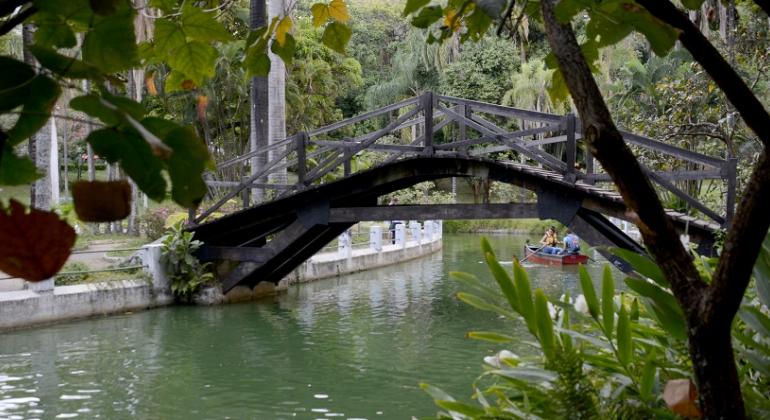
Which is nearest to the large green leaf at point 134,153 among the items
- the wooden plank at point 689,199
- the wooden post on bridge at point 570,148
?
the wooden plank at point 689,199

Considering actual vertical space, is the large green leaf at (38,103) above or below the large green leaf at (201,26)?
below

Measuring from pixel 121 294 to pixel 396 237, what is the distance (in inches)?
421

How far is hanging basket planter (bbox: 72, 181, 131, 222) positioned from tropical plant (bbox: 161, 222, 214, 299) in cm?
1291

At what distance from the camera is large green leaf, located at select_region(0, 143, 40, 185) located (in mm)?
652

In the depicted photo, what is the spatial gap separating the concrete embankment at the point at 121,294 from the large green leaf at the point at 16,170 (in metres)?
9.35

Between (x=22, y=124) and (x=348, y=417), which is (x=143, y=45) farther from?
(x=348, y=417)

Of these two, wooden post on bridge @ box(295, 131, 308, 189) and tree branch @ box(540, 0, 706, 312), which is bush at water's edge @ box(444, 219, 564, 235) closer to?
wooden post on bridge @ box(295, 131, 308, 189)

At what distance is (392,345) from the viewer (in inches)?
400

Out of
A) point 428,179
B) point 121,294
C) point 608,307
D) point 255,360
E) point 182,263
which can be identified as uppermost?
point 428,179

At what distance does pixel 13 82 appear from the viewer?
2.07 ft

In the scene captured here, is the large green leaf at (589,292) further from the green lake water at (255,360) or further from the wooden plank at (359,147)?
the wooden plank at (359,147)

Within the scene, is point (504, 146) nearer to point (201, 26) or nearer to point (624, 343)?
point (624, 343)

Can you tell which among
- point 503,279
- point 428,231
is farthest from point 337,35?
point 428,231

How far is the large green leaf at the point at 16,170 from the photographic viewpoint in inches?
25.7
